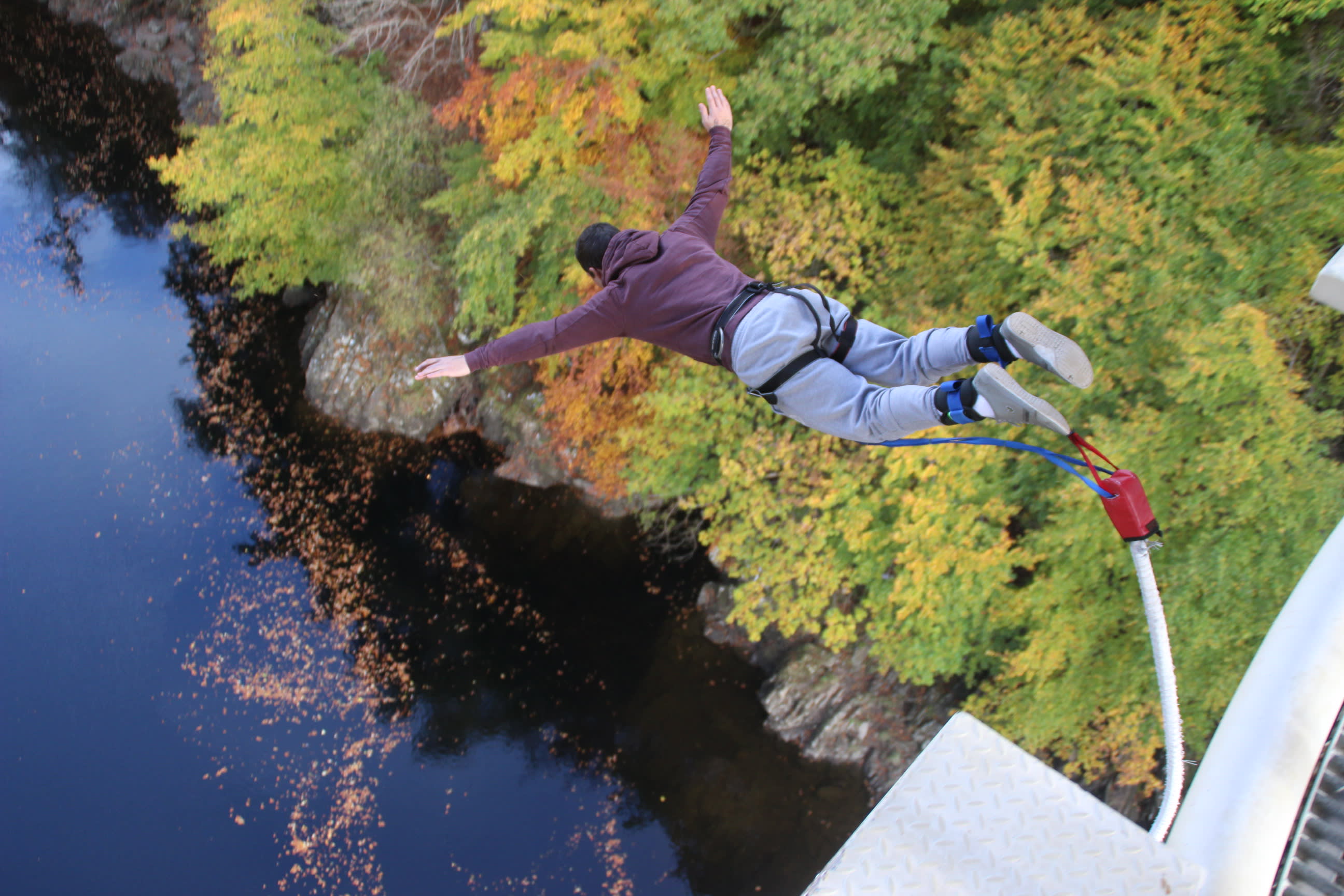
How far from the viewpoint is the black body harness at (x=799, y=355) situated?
3514 mm

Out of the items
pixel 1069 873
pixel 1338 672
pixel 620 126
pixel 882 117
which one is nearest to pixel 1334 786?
pixel 1338 672

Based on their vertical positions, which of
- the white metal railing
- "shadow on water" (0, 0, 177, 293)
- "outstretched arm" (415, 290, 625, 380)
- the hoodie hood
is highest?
"shadow on water" (0, 0, 177, 293)

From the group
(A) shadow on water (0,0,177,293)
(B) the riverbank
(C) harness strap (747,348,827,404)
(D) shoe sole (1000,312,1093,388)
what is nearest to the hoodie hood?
(C) harness strap (747,348,827,404)

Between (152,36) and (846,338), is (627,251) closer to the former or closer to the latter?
(846,338)

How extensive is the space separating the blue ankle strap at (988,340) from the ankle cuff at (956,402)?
0.33 m

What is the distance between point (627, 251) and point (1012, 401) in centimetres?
215

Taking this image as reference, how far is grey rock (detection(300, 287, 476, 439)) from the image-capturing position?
11.2 metres

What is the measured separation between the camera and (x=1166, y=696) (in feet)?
7.17

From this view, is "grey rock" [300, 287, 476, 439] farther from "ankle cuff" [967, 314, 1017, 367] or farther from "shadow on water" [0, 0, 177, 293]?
"ankle cuff" [967, 314, 1017, 367]

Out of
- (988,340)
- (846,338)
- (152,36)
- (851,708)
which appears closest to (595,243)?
(846,338)

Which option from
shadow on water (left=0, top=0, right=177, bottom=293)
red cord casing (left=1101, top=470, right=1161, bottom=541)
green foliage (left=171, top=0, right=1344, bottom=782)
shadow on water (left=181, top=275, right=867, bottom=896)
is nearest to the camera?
red cord casing (left=1101, top=470, right=1161, bottom=541)

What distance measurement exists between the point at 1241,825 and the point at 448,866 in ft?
30.9

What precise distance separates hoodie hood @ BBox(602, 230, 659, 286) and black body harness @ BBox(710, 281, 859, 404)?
54 cm

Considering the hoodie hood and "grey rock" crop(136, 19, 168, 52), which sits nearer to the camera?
the hoodie hood
